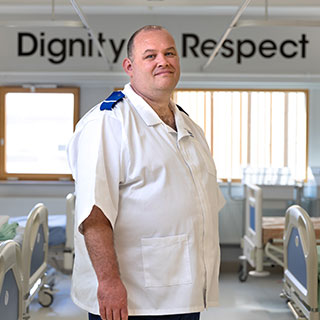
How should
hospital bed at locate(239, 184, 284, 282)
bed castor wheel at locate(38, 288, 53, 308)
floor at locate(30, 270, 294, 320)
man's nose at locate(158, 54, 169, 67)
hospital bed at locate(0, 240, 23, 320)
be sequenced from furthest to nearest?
hospital bed at locate(239, 184, 284, 282), bed castor wheel at locate(38, 288, 53, 308), floor at locate(30, 270, 294, 320), hospital bed at locate(0, 240, 23, 320), man's nose at locate(158, 54, 169, 67)

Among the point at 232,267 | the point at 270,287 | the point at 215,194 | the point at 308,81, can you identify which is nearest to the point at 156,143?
the point at 215,194

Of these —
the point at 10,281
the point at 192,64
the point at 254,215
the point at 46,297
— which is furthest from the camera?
the point at 192,64

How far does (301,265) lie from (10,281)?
6.23 feet

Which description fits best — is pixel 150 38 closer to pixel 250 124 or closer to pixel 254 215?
pixel 254 215

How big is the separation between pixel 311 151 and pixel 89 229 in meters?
5.69

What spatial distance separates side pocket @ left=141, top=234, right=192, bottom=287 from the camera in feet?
5.52

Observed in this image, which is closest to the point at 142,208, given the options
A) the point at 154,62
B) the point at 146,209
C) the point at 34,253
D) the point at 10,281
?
the point at 146,209

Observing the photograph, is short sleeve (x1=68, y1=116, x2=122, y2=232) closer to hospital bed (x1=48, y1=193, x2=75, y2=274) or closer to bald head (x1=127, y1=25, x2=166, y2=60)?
bald head (x1=127, y1=25, x2=166, y2=60)

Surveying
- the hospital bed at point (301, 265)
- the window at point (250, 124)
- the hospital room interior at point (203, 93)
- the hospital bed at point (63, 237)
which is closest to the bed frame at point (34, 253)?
the hospital bed at point (63, 237)

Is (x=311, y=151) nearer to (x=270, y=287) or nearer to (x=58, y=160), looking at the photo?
(x=270, y=287)

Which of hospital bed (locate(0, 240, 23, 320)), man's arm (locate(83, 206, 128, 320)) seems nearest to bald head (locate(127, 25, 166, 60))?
man's arm (locate(83, 206, 128, 320))

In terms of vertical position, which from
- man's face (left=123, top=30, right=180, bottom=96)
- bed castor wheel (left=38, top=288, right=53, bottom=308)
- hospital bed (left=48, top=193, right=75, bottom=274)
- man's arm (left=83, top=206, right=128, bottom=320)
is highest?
man's face (left=123, top=30, right=180, bottom=96)

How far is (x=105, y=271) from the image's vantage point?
1.58m

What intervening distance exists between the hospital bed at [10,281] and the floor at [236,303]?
203 centimetres
